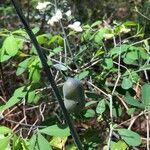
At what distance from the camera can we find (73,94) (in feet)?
3.92

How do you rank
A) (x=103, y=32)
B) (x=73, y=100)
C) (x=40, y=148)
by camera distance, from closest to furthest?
(x=73, y=100), (x=40, y=148), (x=103, y=32)

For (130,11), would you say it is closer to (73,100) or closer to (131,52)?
(131,52)

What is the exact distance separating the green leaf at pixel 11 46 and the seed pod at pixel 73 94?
1.83 ft

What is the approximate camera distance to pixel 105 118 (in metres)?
1.79

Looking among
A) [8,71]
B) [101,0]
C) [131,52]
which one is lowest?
[8,71]

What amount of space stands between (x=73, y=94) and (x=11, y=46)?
62cm

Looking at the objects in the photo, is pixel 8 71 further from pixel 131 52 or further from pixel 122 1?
pixel 131 52

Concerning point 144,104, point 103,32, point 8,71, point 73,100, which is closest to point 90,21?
point 8,71

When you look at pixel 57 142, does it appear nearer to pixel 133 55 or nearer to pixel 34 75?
pixel 34 75

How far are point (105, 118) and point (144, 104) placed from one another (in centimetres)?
24

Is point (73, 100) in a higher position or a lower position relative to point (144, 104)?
higher

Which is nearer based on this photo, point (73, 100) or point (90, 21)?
point (73, 100)

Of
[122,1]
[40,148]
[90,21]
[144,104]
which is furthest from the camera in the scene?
[122,1]

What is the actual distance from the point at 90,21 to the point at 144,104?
2295 millimetres
